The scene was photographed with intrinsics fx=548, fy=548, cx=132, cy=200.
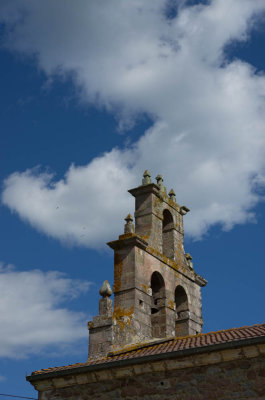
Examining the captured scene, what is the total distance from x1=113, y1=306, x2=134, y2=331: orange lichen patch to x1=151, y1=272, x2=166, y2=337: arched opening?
3.24ft

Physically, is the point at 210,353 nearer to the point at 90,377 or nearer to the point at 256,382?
the point at 256,382

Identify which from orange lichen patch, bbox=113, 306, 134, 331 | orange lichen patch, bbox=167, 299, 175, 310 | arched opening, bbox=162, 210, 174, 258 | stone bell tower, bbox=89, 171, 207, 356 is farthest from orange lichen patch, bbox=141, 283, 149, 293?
arched opening, bbox=162, 210, 174, 258

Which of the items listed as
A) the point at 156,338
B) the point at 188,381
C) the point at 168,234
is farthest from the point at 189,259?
the point at 188,381

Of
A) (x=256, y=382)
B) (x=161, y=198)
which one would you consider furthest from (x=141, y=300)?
(x=256, y=382)

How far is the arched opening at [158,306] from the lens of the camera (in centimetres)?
1159

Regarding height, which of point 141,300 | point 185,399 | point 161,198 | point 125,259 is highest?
point 161,198

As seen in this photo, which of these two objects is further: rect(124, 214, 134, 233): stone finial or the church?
rect(124, 214, 134, 233): stone finial

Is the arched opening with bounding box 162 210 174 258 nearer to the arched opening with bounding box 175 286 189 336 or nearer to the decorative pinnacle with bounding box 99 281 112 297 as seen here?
the arched opening with bounding box 175 286 189 336

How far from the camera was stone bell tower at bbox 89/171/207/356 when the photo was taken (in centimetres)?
1075

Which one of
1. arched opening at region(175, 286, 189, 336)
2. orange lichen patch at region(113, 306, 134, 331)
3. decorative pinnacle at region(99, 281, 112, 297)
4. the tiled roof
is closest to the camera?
the tiled roof

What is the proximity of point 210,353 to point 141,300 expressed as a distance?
10.2 ft

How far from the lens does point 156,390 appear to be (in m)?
8.52

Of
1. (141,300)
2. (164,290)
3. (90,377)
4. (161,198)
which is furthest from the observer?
(161,198)

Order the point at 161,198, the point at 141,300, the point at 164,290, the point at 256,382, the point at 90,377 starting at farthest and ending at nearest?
the point at 161,198
the point at 164,290
the point at 141,300
the point at 90,377
the point at 256,382
